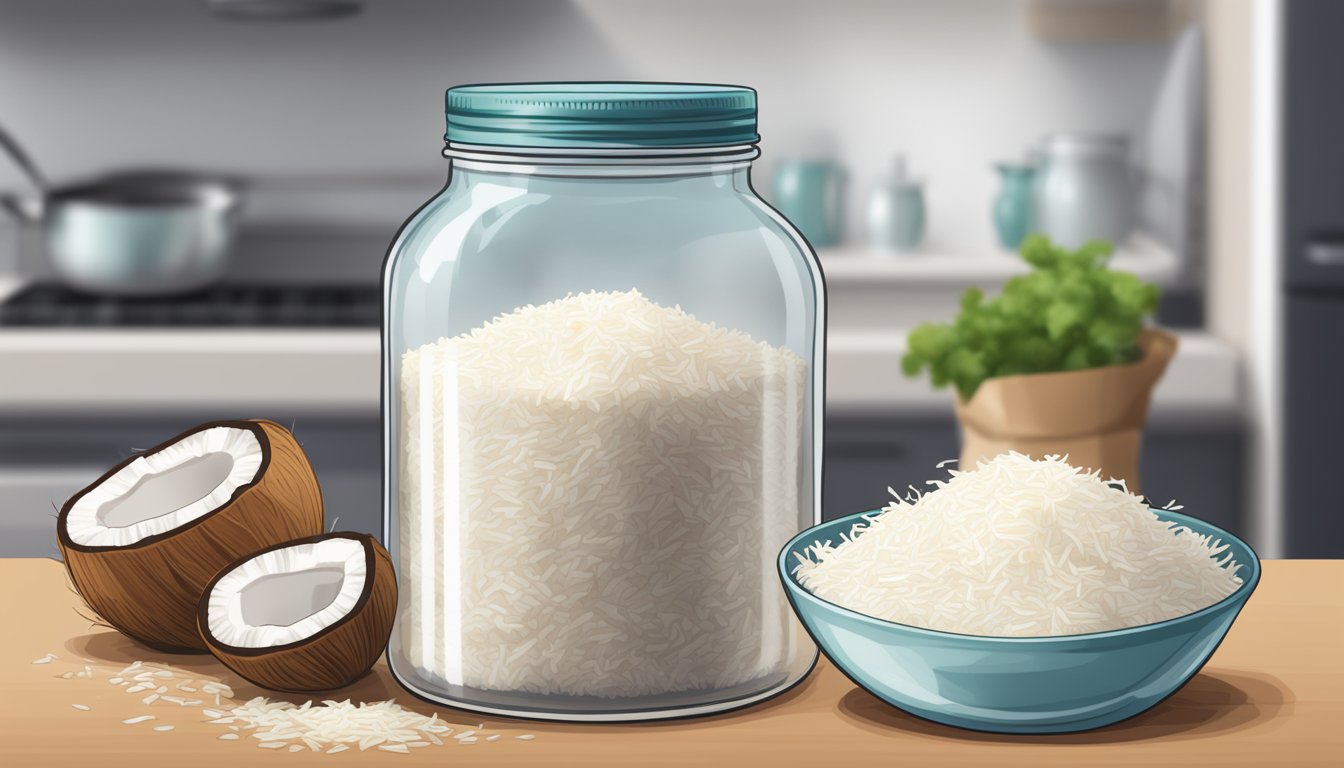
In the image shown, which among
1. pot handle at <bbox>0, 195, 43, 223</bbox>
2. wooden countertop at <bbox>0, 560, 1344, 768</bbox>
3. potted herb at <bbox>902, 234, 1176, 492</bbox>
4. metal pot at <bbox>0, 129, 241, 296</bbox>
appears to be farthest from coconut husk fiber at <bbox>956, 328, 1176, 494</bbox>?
pot handle at <bbox>0, 195, 43, 223</bbox>

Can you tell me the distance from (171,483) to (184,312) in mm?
1990

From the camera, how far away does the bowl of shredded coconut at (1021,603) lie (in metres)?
0.71

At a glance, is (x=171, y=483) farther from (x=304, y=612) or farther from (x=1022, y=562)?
(x=1022, y=562)

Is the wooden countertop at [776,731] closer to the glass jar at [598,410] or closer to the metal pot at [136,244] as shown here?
the glass jar at [598,410]

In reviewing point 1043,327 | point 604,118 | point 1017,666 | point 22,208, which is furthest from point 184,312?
point 1017,666

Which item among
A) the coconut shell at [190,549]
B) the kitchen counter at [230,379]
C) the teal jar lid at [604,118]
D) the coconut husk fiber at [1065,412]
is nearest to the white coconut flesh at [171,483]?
the coconut shell at [190,549]

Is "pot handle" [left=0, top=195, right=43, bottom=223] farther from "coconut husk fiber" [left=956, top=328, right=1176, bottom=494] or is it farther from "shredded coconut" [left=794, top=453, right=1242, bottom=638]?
"shredded coconut" [left=794, top=453, right=1242, bottom=638]

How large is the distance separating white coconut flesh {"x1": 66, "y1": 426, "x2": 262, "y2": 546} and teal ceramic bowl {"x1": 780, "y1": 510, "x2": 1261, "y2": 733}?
29cm

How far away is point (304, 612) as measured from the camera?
80cm

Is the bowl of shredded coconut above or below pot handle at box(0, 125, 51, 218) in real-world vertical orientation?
below

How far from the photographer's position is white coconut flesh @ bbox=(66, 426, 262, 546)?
2.77ft

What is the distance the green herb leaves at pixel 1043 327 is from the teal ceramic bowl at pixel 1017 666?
96cm

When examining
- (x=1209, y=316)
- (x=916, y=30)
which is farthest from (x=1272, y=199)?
(x=916, y=30)

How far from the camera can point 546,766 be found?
706mm
